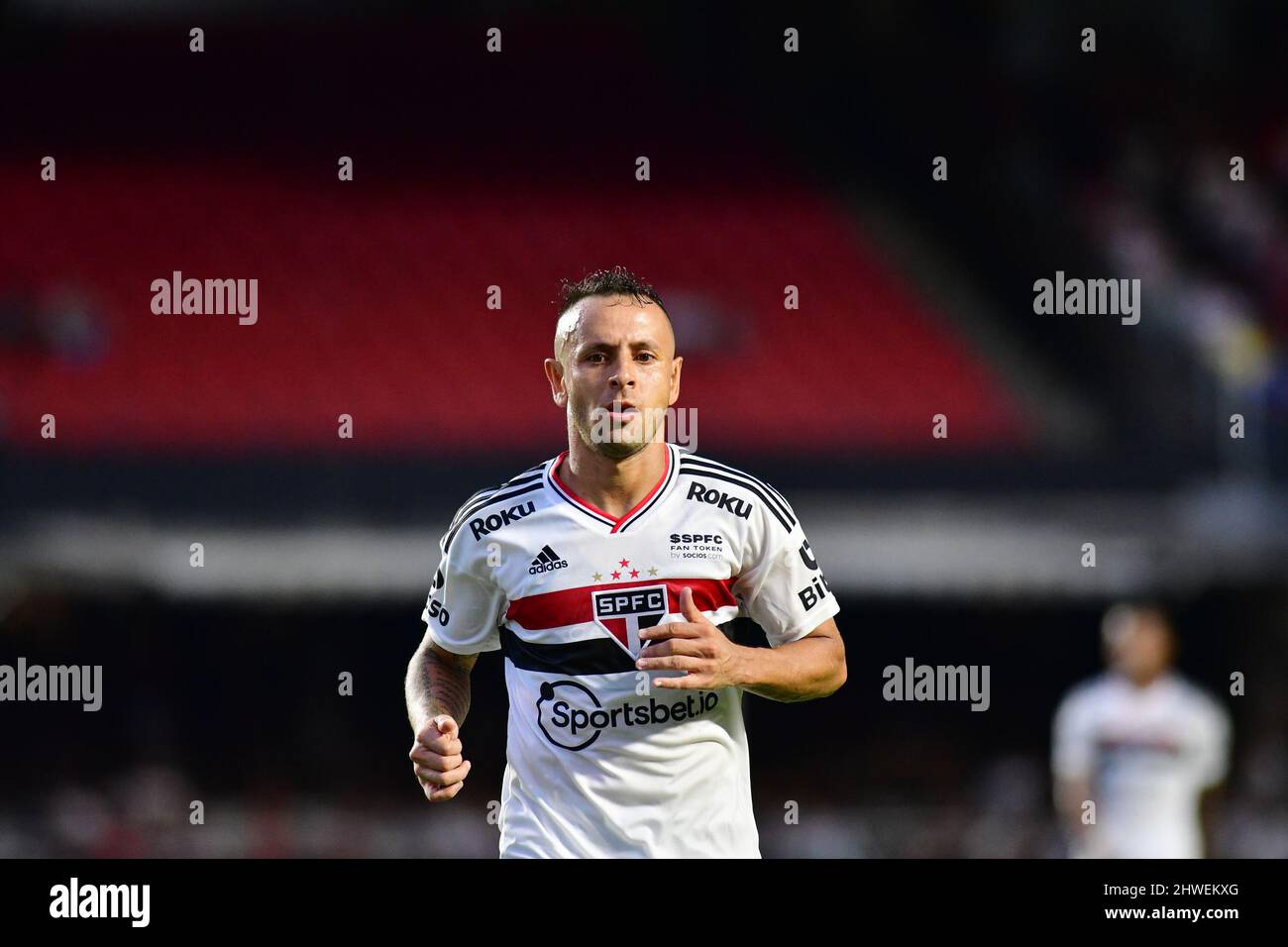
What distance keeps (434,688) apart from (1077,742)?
5.06 meters

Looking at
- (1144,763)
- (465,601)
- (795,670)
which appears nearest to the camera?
(795,670)

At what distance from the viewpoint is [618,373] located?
3.90 m

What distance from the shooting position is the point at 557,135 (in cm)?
1520

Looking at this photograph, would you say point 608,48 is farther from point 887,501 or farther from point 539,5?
point 887,501

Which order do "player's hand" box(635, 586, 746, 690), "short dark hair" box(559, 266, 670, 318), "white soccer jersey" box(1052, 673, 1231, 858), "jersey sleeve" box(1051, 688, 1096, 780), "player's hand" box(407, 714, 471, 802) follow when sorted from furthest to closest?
"jersey sleeve" box(1051, 688, 1096, 780) → "white soccer jersey" box(1052, 673, 1231, 858) → "short dark hair" box(559, 266, 670, 318) → "player's hand" box(407, 714, 471, 802) → "player's hand" box(635, 586, 746, 690)

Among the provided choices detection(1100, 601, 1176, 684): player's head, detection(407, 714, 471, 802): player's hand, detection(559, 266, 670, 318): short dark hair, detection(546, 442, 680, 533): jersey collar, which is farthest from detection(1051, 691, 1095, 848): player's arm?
detection(407, 714, 471, 802): player's hand

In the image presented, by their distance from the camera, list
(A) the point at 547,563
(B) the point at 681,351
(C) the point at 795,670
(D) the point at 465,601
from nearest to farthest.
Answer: (C) the point at 795,670 → (A) the point at 547,563 → (D) the point at 465,601 → (B) the point at 681,351

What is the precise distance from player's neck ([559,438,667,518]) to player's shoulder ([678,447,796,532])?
0.33ft

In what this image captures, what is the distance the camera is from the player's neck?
4032 millimetres

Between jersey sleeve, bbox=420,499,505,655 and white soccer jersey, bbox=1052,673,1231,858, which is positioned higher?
jersey sleeve, bbox=420,499,505,655

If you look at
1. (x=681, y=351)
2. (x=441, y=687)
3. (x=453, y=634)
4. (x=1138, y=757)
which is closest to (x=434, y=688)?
(x=441, y=687)

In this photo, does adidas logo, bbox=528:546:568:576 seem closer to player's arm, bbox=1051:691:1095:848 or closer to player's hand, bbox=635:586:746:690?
player's hand, bbox=635:586:746:690

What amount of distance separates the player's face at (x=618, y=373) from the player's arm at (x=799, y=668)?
2.12 ft

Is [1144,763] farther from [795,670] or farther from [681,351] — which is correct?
[681,351]
